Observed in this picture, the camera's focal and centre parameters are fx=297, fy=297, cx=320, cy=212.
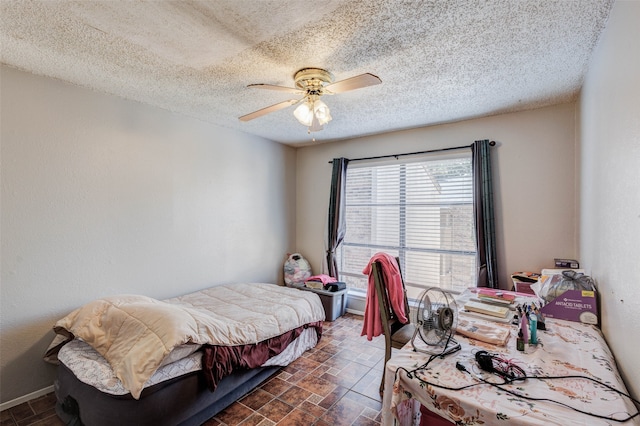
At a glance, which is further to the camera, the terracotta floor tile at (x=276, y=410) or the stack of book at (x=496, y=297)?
the stack of book at (x=496, y=297)

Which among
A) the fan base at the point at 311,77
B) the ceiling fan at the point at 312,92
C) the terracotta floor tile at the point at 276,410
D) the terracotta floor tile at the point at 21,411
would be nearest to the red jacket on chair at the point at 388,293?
the terracotta floor tile at the point at 276,410

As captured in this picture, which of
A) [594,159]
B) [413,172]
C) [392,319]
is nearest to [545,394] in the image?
[392,319]

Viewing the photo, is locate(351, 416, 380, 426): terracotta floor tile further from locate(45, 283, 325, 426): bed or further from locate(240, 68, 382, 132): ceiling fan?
locate(240, 68, 382, 132): ceiling fan

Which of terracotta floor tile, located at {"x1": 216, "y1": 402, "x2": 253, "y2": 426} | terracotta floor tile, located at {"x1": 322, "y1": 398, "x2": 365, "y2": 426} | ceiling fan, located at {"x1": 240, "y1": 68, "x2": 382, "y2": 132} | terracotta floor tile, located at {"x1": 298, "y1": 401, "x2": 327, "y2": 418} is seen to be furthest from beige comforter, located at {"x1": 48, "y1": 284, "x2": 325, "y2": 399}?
ceiling fan, located at {"x1": 240, "y1": 68, "x2": 382, "y2": 132}

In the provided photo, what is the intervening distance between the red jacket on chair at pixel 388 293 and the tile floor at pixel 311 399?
1.62ft

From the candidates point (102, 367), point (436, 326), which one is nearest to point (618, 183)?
point (436, 326)

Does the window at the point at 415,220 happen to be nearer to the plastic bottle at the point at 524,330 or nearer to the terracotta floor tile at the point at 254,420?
the plastic bottle at the point at 524,330

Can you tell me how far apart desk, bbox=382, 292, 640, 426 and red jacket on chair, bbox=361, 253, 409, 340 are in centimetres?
73

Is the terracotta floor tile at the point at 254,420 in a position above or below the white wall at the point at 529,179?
below

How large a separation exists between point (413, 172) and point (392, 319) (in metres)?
2.10

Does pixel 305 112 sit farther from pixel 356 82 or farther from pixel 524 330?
pixel 524 330

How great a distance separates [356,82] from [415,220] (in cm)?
230

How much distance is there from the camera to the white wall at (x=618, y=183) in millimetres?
1204

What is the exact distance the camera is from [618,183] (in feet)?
4.70
